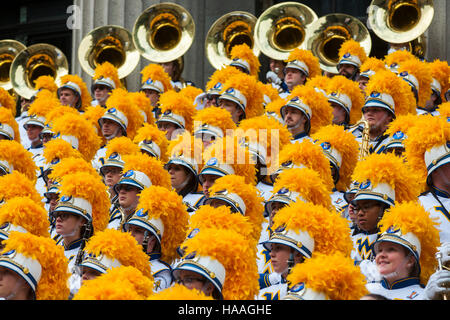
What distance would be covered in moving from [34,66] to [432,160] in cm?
784

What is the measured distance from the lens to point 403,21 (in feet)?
34.1

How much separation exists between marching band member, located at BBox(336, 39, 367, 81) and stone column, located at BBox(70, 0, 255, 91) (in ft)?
9.60

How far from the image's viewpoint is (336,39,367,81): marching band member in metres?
9.71

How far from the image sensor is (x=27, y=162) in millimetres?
8203

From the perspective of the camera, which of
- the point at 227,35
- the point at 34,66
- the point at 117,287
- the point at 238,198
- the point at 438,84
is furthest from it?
the point at 34,66

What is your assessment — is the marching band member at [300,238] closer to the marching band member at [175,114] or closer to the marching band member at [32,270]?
the marching band member at [32,270]

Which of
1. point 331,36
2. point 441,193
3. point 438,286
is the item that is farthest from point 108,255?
point 331,36

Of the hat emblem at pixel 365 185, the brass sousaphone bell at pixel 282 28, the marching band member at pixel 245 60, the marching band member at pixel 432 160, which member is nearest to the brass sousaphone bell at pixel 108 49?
the brass sousaphone bell at pixel 282 28

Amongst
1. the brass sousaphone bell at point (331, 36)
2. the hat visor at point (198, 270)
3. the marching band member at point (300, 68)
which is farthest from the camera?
the brass sousaphone bell at point (331, 36)

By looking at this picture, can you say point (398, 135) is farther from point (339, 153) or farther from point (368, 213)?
point (368, 213)

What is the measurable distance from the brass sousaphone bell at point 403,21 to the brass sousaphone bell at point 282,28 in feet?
2.99

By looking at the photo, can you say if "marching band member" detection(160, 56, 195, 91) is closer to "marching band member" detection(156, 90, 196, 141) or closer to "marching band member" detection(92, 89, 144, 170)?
"marching band member" detection(92, 89, 144, 170)

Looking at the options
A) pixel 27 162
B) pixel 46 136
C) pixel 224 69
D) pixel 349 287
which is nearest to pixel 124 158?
pixel 27 162

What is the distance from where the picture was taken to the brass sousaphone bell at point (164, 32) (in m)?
11.5
